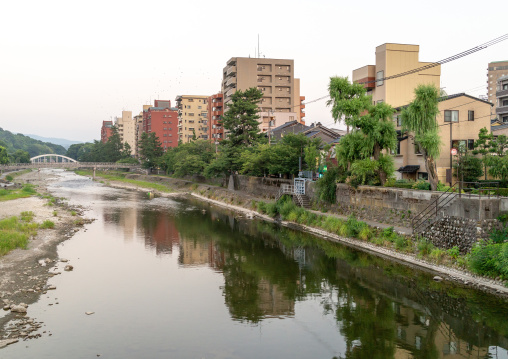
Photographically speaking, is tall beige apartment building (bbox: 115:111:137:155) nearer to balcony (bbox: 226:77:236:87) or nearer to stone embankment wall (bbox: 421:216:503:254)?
balcony (bbox: 226:77:236:87)

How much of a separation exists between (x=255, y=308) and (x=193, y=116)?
328 feet

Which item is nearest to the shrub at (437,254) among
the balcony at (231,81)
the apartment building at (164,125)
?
the balcony at (231,81)

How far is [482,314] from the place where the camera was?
16.7 metres

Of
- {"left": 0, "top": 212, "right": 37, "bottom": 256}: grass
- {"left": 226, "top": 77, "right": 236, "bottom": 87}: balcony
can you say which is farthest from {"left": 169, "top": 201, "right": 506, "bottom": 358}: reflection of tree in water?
{"left": 226, "top": 77, "right": 236, "bottom": 87}: balcony

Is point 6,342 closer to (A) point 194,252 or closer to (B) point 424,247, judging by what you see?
(A) point 194,252

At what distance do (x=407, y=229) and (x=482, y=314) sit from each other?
31.7 ft

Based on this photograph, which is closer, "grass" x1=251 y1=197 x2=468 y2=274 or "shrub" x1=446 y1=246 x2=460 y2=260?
"shrub" x1=446 y1=246 x2=460 y2=260

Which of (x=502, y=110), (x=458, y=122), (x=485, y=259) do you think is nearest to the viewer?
(x=485, y=259)

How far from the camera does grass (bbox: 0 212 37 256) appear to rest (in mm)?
26319

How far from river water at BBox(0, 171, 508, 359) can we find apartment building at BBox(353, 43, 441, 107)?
20.1m

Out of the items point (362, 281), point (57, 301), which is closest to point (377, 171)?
point (362, 281)

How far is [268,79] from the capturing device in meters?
82.2

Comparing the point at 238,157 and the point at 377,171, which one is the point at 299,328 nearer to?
the point at 377,171

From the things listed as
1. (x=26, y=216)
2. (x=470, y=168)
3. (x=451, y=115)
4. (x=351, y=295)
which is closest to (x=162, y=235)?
(x=26, y=216)
